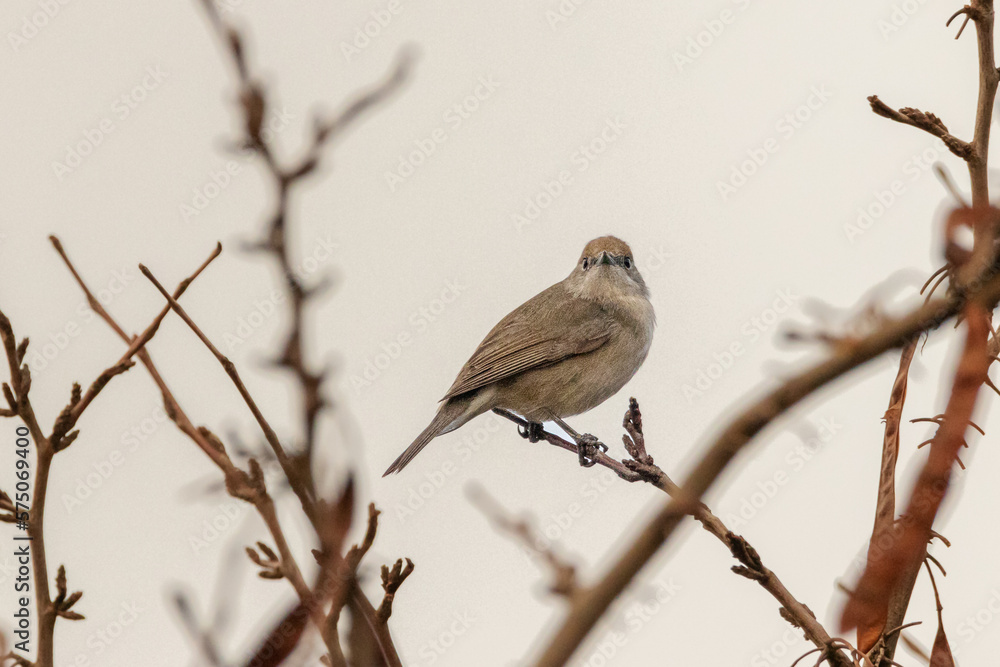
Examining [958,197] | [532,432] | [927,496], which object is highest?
[532,432]

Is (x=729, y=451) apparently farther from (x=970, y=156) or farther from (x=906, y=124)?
(x=906, y=124)

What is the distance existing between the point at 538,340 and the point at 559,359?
28 centimetres

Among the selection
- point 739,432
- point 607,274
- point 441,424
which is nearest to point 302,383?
point 739,432

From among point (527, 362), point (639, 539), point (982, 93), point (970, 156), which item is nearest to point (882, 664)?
point (970, 156)

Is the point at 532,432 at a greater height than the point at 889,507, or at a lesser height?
greater

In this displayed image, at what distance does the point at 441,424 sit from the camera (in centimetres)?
665

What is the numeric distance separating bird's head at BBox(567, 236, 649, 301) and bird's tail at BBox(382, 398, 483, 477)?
1.36m

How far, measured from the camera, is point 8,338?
1.41m

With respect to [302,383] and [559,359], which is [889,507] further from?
[559,359]

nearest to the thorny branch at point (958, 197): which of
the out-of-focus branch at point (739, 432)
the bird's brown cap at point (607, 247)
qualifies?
the out-of-focus branch at point (739, 432)

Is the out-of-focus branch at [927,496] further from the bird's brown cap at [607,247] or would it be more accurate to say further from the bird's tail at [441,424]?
the bird's brown cap at [607,247]

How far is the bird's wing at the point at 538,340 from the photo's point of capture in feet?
22.7

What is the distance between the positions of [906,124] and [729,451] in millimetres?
1409

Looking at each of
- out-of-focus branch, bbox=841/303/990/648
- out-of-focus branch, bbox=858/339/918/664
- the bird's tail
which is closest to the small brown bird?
the bird's tail
